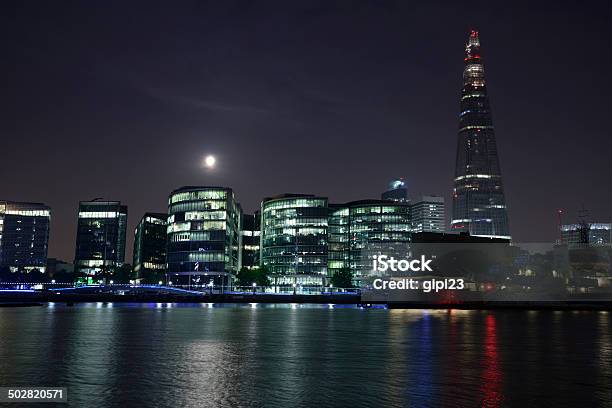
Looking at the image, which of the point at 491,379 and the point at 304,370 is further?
the point at 304,370

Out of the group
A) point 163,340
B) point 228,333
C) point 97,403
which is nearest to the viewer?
point 97,403

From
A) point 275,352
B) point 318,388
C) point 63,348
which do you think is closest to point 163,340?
point 63,348

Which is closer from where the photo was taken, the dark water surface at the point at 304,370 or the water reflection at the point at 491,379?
the water reflection at the point at 491,379

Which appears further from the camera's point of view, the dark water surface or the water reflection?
the dark water surface

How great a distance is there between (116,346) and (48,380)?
1811 centimetres

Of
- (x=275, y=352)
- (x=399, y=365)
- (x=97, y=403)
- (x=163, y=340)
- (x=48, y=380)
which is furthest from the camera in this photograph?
(x=163, y=340)

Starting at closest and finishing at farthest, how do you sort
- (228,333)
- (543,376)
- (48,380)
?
1. (48,380)
2. (543,376)
3. (228,333)

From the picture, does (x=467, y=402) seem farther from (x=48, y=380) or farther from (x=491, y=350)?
(x=491, y=350)

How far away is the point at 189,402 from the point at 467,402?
12674mm

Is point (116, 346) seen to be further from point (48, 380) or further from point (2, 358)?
point (48, 380)

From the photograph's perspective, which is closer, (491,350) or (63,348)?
(63,348)

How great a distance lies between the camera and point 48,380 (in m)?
32.8

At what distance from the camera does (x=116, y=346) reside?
50.7m

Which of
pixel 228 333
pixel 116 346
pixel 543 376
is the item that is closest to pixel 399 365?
pixel 543 376
